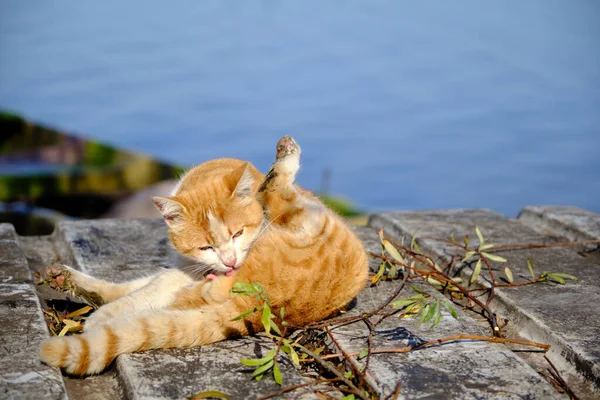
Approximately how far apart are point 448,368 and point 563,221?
1.88 metres

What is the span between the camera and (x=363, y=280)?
2.63 meters

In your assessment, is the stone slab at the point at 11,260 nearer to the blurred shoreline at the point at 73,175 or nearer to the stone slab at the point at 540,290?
the stone slab at the point at 540,290

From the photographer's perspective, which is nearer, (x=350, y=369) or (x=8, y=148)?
(x=350, y=369)

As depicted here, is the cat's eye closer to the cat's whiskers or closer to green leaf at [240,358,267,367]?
the cat's whiskers

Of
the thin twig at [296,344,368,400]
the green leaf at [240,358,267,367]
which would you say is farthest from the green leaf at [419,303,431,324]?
the green leaf at [240,358,267,367]

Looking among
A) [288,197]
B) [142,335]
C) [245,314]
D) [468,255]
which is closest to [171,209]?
[288,197]

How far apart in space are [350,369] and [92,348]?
81 cm

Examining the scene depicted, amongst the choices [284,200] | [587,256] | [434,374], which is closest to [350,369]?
[434,374]

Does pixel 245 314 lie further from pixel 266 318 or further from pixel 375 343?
pixel 375 343

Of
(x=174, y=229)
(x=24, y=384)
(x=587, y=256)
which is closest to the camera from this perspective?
(x=24, y=384)

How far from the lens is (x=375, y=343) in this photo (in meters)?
2.42

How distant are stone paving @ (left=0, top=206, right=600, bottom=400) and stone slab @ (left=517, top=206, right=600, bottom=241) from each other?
16 mm

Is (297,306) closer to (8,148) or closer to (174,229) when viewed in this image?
(174,229)

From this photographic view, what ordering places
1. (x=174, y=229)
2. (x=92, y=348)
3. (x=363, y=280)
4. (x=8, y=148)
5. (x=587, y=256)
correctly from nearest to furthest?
(x=92, y=348) < (x=363, y=280) < (x=174, y=229) < (x=587, y=256) < (x=8, y=148)
